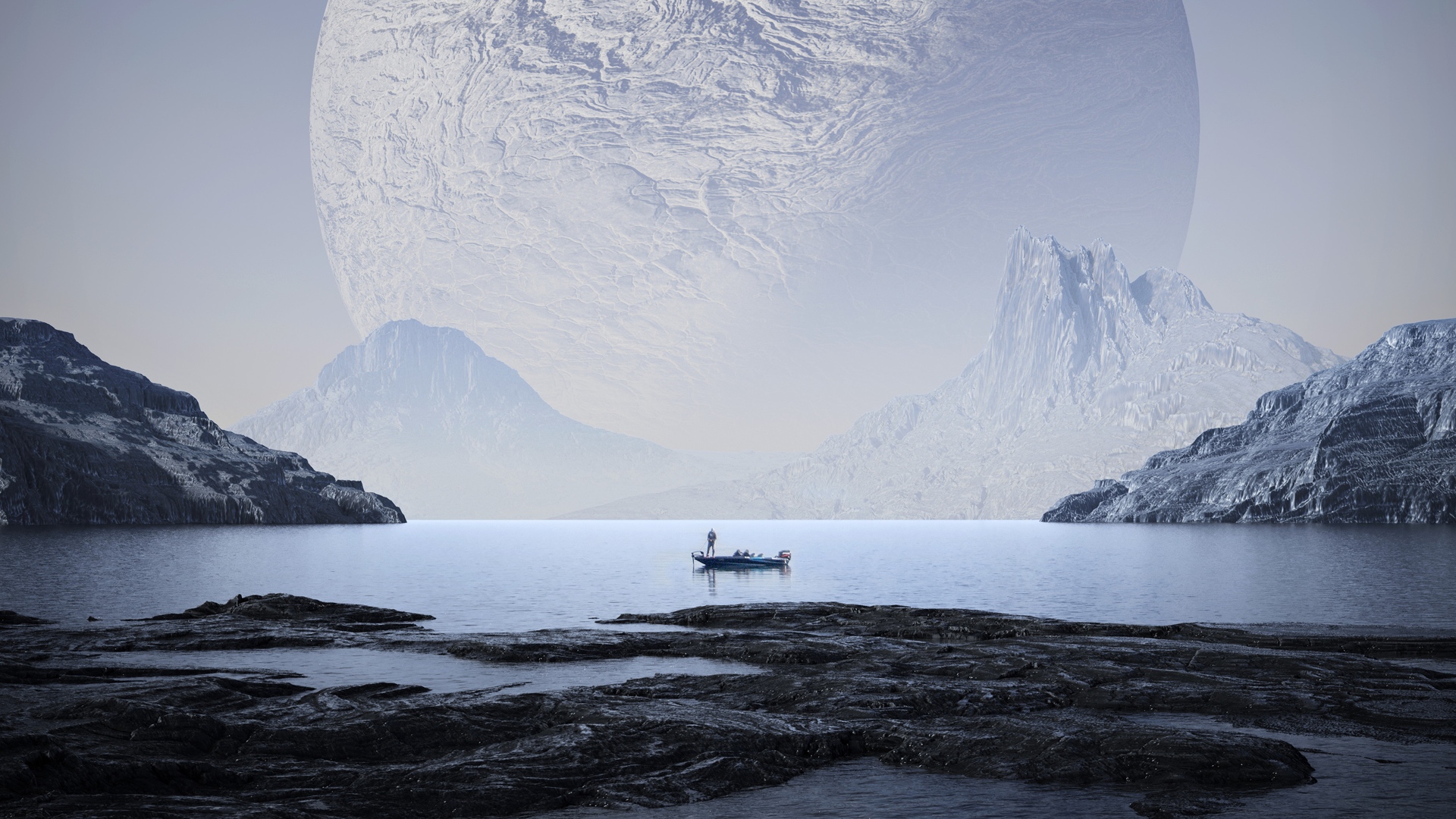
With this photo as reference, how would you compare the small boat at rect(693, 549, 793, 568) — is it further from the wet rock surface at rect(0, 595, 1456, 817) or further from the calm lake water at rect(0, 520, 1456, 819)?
the wet rock surface at rect(0, 595, 1456, 817)

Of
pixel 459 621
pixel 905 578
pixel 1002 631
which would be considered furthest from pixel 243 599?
pixel 905 578

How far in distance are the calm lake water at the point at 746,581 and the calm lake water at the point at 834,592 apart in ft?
1.53

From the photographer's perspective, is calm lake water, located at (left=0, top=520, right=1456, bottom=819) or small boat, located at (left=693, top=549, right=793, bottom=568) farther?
small boat, located at (left=693, top=549, right=793, bottom=568)

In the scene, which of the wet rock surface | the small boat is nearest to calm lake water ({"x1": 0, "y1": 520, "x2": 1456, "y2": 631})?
the small boat

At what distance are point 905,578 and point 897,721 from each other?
3176 inches

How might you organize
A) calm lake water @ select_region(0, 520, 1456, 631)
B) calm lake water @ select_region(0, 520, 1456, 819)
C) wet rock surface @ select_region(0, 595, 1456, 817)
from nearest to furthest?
wet rock surface @ select_region(0, 595, 1456, 817) < calm lake water @ select_region(0, 520, 1456, 819) < calm lake water @ select_region(0, 520, 1456, 631)

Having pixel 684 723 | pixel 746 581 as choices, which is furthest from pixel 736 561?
pixel 684 723

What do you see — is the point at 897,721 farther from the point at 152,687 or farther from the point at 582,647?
the point at 152,687

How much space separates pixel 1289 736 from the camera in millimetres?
25500

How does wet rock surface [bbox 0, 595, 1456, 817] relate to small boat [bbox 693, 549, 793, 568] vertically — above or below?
below

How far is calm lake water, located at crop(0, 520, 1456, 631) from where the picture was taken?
6438cm

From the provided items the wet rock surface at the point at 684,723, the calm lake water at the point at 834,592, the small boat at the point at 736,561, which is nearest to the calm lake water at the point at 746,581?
the calm lake water at the point at 834,592

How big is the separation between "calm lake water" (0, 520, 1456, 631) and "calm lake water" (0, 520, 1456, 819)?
466 mm

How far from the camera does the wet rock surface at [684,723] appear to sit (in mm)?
19250
